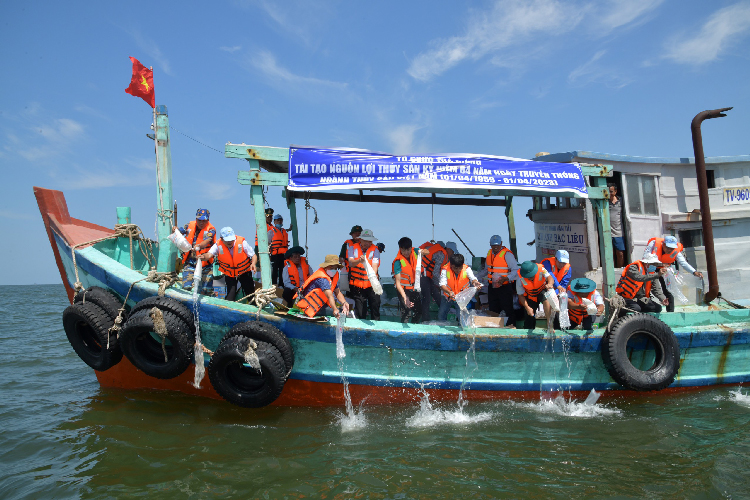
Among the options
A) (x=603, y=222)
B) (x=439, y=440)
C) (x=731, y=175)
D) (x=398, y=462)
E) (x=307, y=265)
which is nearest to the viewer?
(x=398, y=462)

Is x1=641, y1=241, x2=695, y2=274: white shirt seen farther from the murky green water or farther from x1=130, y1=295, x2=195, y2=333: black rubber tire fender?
x1=130, y1=295, x2=195, y2=333: black rubber tire fender

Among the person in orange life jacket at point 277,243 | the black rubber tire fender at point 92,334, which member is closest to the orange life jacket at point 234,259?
the person in orange life jacket at point 277,243

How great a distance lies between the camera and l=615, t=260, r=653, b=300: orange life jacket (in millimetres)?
6098

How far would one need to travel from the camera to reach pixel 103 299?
5.57 m

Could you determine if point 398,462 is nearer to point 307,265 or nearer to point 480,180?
point 307,265

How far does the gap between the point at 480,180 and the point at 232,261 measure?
3.40 m

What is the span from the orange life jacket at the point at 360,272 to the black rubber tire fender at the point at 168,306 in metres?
2.10

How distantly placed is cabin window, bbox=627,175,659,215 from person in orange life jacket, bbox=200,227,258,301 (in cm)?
574

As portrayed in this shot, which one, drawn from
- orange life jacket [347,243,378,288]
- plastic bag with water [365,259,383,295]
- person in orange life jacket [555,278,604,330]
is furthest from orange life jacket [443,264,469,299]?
person in orange life jacket [555,278,604,330]

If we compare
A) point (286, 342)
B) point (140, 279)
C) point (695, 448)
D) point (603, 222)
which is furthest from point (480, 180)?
point (140, 279)

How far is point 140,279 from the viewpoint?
563cm

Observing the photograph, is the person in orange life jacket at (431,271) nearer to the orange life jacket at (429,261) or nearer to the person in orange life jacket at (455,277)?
the orange life jacket at (429,261)

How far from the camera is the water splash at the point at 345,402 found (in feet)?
17.1

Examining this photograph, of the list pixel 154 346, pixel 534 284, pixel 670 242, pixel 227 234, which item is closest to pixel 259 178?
pixel 227 234
